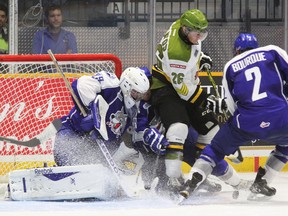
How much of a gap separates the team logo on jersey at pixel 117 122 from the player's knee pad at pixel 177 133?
271 millimetres

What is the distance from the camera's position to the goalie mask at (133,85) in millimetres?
5316

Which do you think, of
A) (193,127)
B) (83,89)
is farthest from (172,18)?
(83,89)

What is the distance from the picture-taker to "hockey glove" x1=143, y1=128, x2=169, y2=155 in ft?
17.7

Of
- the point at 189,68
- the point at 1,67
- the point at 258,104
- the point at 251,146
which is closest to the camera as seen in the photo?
the point at 258,104

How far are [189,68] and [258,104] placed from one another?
58 centimetres

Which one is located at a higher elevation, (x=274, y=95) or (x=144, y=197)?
(x=274, y=95)

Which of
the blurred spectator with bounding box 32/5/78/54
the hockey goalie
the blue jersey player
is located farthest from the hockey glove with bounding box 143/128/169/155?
the blurred spectator with bounding box 32/5/78/54

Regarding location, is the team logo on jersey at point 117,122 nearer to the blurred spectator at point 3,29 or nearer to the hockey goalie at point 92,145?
the hockey goalie at point 92,145

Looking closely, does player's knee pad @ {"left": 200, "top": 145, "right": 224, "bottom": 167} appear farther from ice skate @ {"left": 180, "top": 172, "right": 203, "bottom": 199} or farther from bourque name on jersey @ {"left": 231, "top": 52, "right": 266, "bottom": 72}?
bourque name on jersey @ {"left": 231, "top": 52, "right": 266, "bottom": 72}

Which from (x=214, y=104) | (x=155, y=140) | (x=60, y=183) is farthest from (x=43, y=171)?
(x=214, y=104)

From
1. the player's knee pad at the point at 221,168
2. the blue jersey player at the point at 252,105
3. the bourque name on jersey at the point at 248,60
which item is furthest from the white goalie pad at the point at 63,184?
the bourque name on jersey at the point at 248,60

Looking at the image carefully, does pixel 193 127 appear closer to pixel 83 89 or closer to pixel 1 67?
pixel 83 89

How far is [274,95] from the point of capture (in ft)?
17.0

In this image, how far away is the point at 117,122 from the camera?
5.46 meters
